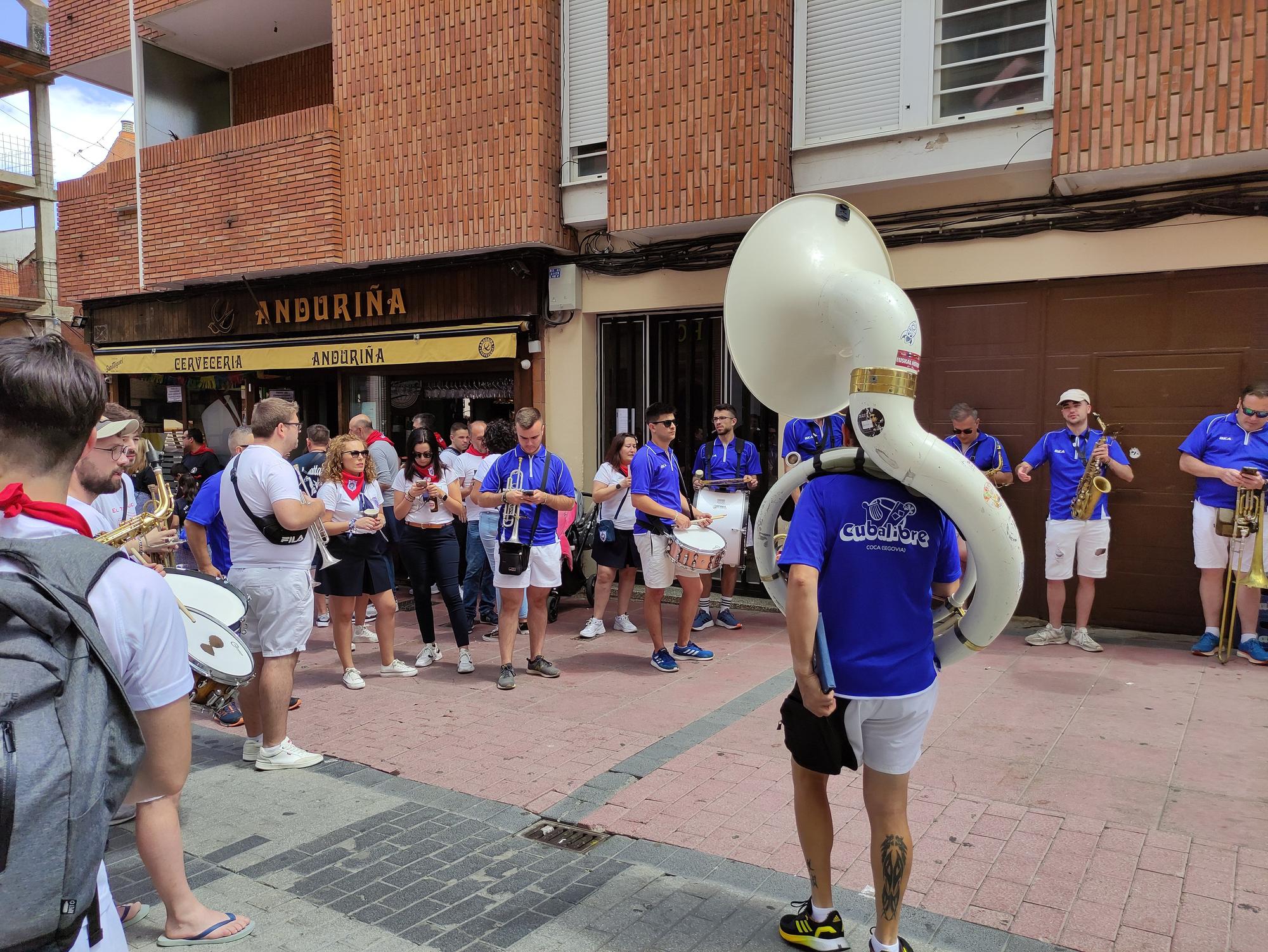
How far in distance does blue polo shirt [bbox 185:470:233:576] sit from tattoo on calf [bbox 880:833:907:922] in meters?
4.54

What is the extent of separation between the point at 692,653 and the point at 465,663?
5.58ft

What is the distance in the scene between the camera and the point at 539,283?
9.89 metres

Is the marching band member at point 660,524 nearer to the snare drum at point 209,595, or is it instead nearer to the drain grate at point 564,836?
the drain grate at point 564,836

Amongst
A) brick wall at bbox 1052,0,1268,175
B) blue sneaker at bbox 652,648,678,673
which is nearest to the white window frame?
brick wall at bbox 1052,0,1268,175

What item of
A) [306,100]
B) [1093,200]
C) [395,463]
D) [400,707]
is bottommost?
[400,707]

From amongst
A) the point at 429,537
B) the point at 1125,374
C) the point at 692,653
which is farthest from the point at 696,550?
the point at 1125,374

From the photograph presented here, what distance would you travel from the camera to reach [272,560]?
15.5 feet

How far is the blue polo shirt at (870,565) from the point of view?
274 cm

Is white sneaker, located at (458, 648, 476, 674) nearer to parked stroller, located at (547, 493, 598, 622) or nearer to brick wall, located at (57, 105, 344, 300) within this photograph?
parked stroller, located at (547, 493, 598, 622)

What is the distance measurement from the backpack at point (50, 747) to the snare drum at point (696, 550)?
484 cm

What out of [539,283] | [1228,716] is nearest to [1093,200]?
[1228,716]

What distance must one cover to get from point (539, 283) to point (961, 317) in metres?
4.46

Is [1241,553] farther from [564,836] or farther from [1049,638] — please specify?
[564,836]

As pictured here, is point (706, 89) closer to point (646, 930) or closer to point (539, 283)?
point (539, 283)
